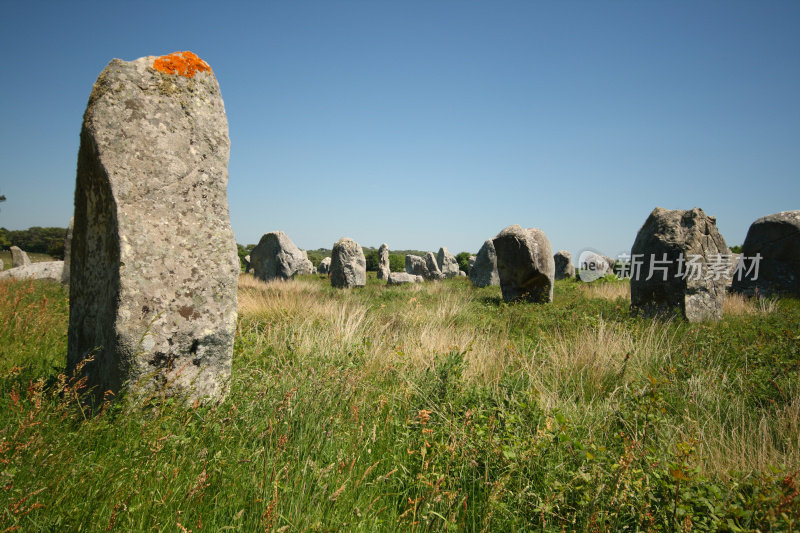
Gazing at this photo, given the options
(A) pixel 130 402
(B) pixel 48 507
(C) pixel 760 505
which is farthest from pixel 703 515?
(A) pixel 130 402

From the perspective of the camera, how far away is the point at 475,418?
3066mm

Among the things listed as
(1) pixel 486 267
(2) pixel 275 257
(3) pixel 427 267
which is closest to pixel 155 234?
(2) pixel 275 257

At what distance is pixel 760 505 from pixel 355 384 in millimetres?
2616

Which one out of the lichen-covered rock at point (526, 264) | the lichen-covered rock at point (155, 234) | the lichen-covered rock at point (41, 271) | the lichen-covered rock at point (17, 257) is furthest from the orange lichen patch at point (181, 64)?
the lichen-covered rock at point (17, 257)

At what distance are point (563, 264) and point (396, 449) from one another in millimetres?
25632

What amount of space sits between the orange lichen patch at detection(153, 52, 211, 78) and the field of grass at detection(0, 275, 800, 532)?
8.31 ft

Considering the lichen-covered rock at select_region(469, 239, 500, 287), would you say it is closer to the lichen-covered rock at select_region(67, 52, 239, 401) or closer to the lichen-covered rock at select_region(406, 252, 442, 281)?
the lichen-covered rock at select_region(406, 252, 442, 281)

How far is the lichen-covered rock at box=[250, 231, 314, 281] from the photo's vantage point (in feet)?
62.3

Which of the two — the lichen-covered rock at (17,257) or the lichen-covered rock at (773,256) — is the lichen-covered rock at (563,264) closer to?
the lichen-covered rock at (773,256)

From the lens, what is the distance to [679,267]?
27.5 feet

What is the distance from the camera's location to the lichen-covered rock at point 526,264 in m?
11.3

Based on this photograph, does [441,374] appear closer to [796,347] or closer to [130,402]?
[130,402]

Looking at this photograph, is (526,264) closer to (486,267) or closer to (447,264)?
(486,267)

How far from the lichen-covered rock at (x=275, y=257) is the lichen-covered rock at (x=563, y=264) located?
1719 centimetres
